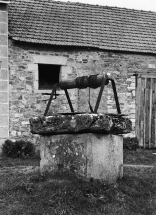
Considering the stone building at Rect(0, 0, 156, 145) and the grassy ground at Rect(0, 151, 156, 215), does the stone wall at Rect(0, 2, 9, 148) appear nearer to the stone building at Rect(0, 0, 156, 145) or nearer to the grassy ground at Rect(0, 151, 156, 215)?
the stone building at Rect(0, 0, 156, 145)

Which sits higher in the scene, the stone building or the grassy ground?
the stone building

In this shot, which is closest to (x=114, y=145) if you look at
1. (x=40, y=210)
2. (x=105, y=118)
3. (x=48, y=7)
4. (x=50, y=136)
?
(x=105, y=118)

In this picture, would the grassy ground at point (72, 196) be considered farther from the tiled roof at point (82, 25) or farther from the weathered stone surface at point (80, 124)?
the tiled roof at point (82, 25)

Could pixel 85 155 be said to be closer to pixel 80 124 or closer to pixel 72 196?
pixel 80 124

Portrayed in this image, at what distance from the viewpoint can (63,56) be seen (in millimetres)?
12539

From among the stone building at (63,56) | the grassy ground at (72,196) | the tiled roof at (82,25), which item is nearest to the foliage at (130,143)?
the stone building at (63,56)

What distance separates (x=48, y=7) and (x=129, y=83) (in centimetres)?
372

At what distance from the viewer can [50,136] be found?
6.02 meters

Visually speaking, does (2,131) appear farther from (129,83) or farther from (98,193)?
(98,193)

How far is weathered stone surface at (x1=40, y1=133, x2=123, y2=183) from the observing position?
18.8 feet

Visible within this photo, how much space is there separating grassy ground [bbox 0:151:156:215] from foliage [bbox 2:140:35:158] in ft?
17.0

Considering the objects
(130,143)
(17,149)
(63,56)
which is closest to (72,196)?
(17,149)

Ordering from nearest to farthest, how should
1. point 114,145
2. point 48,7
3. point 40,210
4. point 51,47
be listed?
point 40,210
point 114,145
point 51,47
point 48,7

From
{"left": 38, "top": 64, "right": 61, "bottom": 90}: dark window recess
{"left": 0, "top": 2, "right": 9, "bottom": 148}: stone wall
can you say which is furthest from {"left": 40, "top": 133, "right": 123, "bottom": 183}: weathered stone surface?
{"left": 38, "top": 64, "right": 61, "bottom": 90}: dark window recess
